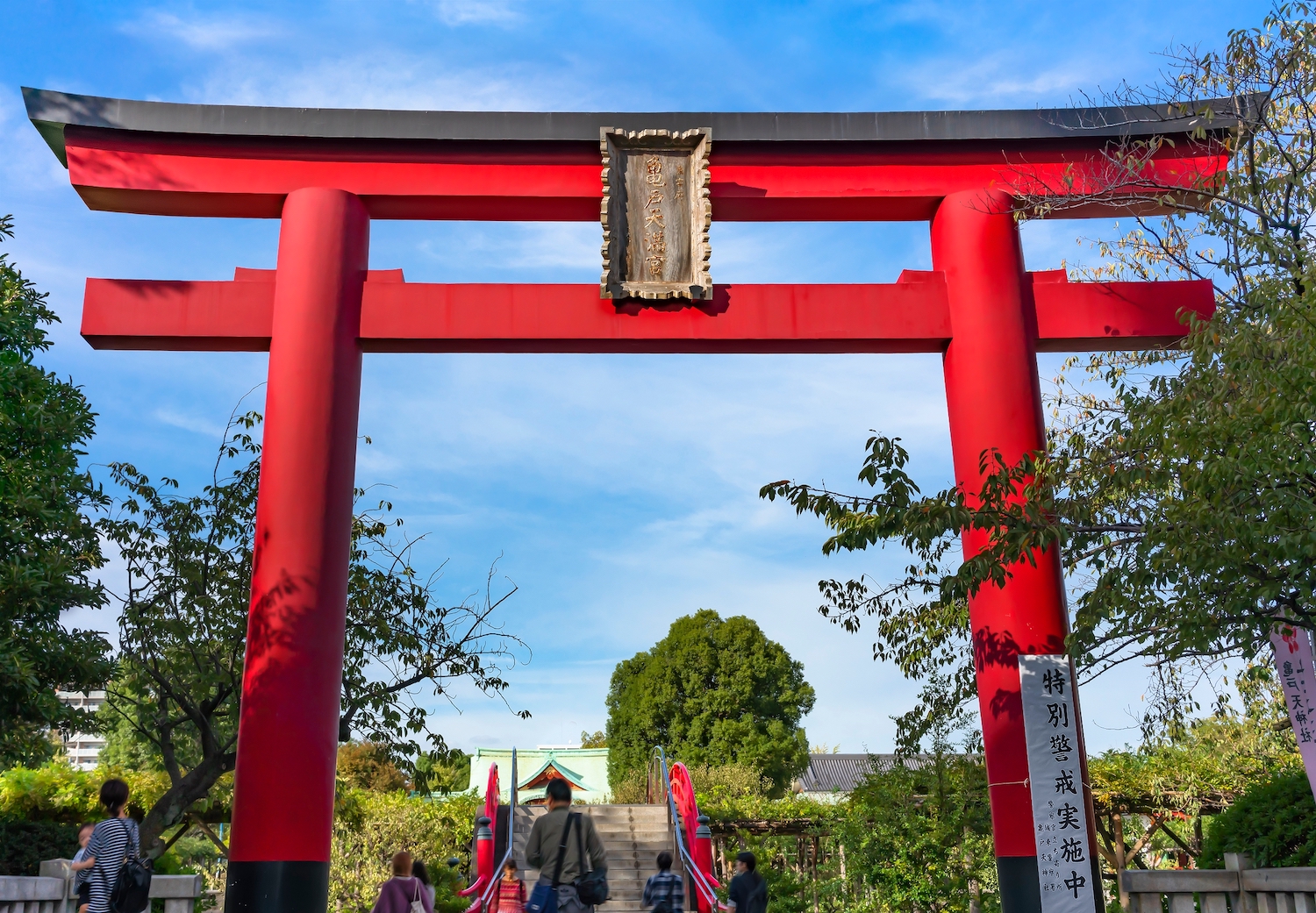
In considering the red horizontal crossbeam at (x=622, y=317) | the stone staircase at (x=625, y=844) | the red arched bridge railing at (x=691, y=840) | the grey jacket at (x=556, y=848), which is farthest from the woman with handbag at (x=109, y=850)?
the stone staircase at (x=625, y=844)

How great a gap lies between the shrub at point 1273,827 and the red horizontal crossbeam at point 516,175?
4686 millimetres

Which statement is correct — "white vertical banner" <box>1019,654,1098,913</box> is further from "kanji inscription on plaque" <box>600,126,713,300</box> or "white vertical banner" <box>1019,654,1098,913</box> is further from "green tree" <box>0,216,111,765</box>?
"green tree" <box>0,216,111,765</box>

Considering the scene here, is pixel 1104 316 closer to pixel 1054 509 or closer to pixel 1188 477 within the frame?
pixel 1054 509

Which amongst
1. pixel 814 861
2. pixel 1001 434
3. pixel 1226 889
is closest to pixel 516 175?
pixel 1001 434

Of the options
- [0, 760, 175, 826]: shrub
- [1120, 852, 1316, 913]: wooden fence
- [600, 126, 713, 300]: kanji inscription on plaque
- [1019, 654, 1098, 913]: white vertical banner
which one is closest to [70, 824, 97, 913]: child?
[600, 126, 713, 300]: kanji inscription on plaque

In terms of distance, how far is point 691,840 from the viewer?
12539mm

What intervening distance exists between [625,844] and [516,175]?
861 cm

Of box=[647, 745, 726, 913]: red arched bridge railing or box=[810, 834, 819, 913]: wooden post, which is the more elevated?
box=[647, 745, 726, 913]: red arched bridge railing

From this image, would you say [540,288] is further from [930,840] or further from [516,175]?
[930,840]

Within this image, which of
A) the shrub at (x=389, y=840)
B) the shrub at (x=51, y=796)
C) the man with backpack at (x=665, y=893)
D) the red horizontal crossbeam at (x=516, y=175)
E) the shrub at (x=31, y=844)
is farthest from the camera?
the shrub at (x=389, y=840)

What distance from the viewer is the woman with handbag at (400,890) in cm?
852

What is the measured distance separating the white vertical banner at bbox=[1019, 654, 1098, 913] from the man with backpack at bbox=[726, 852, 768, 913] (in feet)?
10.2

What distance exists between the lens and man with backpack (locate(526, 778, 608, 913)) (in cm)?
666

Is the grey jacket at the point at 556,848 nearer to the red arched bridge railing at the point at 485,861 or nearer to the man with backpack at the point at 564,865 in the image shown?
the man with backpack at the point at 564,865
